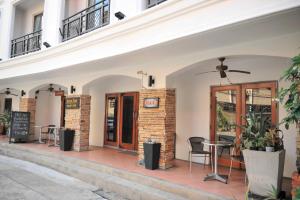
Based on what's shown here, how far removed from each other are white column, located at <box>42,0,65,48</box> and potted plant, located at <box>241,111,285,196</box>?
6.68m

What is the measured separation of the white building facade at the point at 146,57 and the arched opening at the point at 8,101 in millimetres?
1735

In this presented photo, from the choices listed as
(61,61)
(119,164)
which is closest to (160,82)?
(119,164)

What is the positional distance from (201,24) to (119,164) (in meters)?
4.33

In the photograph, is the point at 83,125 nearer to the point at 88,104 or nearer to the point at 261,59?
the point at 88,104

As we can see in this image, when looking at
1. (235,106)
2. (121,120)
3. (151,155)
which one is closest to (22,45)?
(121,120)

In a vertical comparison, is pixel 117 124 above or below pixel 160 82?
below

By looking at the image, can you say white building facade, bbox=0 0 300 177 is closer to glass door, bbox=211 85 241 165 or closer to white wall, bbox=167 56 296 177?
white wall, bbox=167 56 296 177

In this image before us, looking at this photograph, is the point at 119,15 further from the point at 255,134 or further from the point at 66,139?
the point at 66,139

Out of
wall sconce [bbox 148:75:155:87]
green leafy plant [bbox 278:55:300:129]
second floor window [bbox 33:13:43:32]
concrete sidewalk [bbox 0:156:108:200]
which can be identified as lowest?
concrete sidewalk [bbox 0:156:108:200]

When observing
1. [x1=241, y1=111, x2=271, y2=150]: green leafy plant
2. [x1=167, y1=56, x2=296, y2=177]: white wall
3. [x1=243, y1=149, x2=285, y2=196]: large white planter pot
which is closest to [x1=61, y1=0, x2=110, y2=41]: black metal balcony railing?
[x1=167, y1=56, x2=296, y2=177]: white wall

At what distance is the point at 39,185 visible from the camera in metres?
6.29

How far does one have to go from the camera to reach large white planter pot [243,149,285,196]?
14.2ft

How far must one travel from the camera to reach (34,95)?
40.2 ft

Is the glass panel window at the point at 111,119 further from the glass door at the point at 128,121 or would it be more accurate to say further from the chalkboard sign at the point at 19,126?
the chalkboard sign at the point at 19,126
